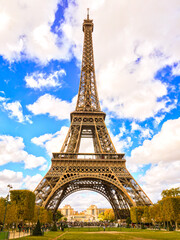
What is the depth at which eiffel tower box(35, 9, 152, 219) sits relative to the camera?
42.9 m

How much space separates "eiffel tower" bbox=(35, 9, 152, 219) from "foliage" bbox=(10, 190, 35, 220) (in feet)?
11.5

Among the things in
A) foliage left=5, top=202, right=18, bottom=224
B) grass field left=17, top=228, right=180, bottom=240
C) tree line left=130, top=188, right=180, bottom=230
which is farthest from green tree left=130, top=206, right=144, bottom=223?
foliage left=5, top=202, right=18, bottom=224

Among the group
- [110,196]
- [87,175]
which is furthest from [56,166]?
[110,196]

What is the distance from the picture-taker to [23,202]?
120 ft

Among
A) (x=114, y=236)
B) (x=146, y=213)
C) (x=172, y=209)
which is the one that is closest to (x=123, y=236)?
(x=114, y=236)

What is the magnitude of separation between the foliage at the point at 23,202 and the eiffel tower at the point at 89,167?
3.50 meters

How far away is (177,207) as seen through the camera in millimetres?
40219

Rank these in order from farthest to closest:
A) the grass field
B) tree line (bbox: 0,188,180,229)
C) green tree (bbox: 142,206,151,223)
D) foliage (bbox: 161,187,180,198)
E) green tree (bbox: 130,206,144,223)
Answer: foliage (bbox: 161,187,180,198)
green tree (bbox: 142,206,151,223)
green tree (bbox: 130,206,144,223)
tree line (bbox: 0,188,180,229)
the grass field

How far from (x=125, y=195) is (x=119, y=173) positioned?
4.60 metres

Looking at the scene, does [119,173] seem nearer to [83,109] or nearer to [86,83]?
[83,109]

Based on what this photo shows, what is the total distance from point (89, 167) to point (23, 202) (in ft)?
50.4

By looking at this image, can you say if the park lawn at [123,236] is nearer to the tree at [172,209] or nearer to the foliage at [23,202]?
the foliage at [23,202]

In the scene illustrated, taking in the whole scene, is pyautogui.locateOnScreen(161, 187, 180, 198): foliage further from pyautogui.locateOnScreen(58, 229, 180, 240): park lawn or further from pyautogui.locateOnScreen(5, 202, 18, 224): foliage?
pyautogui.locateOnScreen(5, 202, 18, 224): foliage

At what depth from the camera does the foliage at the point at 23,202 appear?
35.9 m
